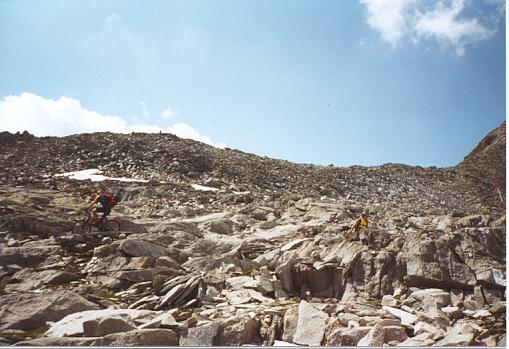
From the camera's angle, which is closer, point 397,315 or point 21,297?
point 397,315

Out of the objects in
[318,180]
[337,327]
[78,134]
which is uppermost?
[78,134]

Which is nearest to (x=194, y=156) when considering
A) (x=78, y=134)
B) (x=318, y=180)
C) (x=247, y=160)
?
(x=247, y=160)

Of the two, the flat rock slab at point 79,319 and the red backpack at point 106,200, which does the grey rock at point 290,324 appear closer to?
the flat rock slab at point 79,319

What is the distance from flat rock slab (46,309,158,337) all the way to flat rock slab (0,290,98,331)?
36 cm

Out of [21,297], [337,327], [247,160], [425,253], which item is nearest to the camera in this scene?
[337,327]

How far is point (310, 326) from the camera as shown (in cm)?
576

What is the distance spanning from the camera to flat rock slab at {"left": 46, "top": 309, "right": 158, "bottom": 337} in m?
5.73

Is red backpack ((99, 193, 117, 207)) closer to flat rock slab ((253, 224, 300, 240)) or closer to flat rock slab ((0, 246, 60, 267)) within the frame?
flat rock slab ((0, 246, 60, 267))

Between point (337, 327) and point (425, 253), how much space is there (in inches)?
130

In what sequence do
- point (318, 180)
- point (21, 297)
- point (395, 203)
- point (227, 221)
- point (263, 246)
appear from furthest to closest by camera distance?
point (318, 180) < point (395, 203) < point (227, 221) < point (263, 246) < point (21, 297)

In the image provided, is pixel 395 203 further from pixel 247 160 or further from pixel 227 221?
pixel 227 221

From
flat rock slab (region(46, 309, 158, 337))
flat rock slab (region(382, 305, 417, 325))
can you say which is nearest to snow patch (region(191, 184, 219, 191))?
flat rock slab (region(46, 309, 158, 337))

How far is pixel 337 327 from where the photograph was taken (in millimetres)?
5656

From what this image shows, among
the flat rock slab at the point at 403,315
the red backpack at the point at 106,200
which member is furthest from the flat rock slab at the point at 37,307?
the red backpack at the point at 106,200
